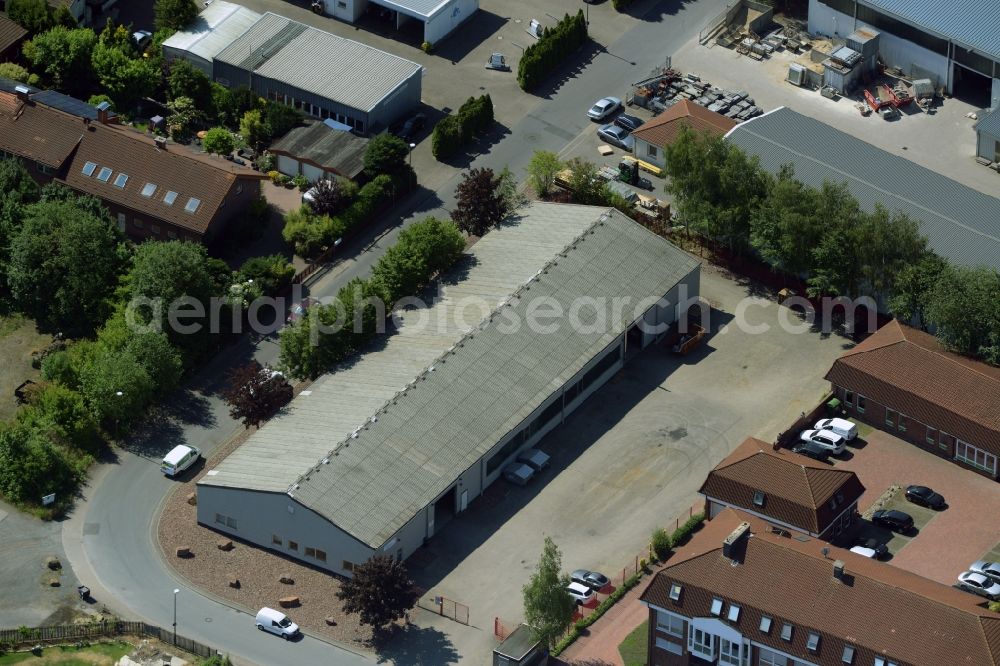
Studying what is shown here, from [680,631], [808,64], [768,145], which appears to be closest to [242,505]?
[680,631]

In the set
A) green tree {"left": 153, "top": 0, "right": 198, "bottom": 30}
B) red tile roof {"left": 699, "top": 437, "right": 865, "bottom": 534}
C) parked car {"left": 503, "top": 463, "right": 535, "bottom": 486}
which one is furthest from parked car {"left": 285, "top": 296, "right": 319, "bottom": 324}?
red tile roof {"left": 699, "top": 437, "right": 865, "bottom": 534}

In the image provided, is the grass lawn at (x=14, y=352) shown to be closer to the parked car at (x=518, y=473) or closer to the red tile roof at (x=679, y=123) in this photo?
the parked car at (x=518, y=473)

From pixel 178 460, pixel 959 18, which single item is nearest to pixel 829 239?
pixel 959 18

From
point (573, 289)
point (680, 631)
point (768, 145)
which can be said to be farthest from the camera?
point (768, 145)

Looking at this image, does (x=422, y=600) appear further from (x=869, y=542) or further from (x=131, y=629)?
(x=869, y=542)

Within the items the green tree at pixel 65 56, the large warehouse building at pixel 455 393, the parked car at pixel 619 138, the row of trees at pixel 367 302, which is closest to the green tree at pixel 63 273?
the row of trees at pixel 367 302

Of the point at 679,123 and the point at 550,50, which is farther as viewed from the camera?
the point at 550,50

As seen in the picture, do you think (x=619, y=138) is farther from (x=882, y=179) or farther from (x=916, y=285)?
(x=916, y=285)
